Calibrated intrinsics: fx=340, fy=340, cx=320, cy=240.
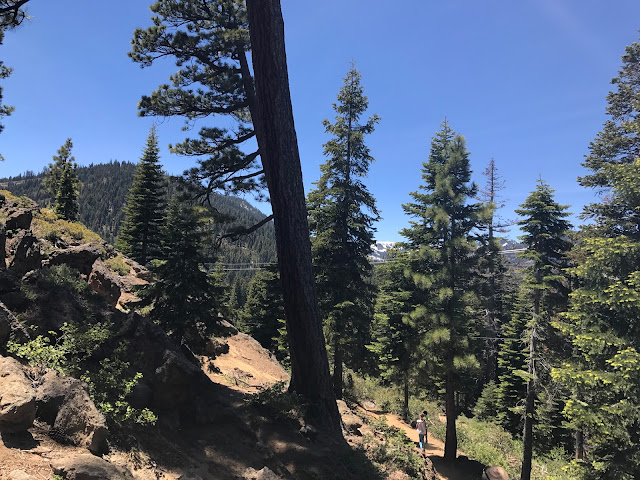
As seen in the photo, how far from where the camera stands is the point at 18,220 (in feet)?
22.3

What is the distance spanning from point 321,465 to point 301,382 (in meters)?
1.52

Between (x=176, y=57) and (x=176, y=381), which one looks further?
(x=176, y=57)

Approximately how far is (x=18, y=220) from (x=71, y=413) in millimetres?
5433

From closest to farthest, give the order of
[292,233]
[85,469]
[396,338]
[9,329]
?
[85,469]
[9,329]
[292,233]
[396,338]

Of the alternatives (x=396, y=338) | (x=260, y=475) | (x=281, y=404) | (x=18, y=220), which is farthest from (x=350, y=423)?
(x=396, y=338)

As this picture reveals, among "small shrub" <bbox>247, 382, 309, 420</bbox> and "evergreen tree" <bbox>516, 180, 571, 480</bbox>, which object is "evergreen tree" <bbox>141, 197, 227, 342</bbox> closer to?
"small shrub" <bbox>247, 382, 309, 420</bbox>

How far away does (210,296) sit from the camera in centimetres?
962

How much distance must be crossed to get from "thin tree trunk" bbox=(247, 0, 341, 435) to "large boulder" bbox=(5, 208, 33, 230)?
5.07m

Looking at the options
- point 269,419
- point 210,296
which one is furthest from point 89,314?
point 210,296

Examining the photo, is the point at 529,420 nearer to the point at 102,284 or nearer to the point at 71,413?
the point at 71,413

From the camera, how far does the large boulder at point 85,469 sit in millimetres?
2647

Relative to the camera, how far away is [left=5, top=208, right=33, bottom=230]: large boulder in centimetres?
668

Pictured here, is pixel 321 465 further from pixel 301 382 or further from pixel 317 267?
pixel 317 267

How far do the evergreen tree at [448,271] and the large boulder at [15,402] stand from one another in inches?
485
